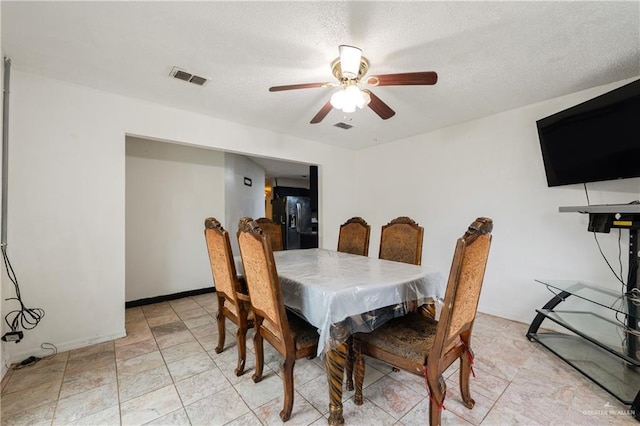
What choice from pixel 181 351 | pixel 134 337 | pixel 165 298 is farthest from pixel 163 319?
pixel 181 351

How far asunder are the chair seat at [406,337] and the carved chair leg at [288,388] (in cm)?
43

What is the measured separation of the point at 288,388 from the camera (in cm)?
143

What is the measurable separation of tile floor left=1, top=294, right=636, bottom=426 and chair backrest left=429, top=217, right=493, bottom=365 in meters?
0.62

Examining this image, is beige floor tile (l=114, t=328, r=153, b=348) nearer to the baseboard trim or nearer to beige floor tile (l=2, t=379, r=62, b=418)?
beige floor tile (l=2, t=379, r=62, b=418)

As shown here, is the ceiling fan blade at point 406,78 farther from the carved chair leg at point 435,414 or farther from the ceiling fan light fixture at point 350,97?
the carved chair leg at point 435,414

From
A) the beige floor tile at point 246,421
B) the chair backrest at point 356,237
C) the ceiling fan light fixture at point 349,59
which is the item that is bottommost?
the beige floor tile at point 246,421

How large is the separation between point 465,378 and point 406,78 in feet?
6.22

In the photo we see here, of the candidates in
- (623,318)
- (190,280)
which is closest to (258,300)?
(623,318)

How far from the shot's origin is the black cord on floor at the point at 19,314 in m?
2.04

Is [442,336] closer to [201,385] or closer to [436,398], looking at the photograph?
[436,398]

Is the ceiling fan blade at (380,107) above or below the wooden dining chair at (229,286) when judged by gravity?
above

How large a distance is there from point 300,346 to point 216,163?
3453 mm

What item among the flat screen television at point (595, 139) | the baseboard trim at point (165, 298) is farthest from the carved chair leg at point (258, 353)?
the flat screen television at point (595, 139)

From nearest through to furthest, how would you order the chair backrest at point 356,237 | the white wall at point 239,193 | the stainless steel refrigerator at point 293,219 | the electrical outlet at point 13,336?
the electrical outlet at point 13,336, the chair backrest at point 356,237, the white wall at point 239,193, the stainless steel refrigerator at point 293,219
